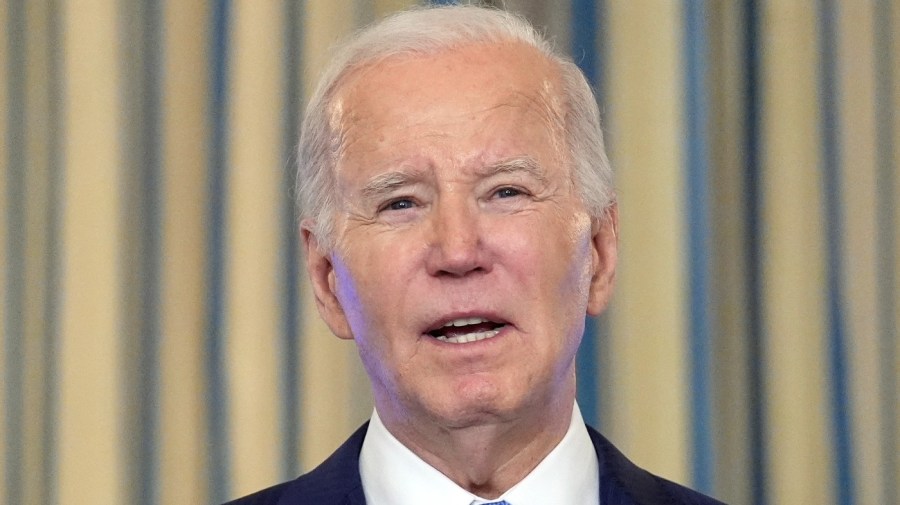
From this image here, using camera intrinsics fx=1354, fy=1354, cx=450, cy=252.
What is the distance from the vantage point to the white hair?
1.71 m

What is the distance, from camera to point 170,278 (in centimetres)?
234

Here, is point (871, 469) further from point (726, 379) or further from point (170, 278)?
point (170, 278)

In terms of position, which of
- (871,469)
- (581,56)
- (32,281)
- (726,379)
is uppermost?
(581,56)

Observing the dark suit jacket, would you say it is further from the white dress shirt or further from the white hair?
the white hair

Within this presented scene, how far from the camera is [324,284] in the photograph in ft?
5.83

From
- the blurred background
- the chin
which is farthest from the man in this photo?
the blurred background

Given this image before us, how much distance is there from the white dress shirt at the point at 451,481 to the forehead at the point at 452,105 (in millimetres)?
361

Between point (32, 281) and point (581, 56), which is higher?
point (581, 56)

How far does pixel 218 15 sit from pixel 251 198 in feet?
1.13

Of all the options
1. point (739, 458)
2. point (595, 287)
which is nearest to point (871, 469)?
point (739, 458)

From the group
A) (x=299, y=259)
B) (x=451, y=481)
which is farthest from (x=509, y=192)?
(x=299, y=259)

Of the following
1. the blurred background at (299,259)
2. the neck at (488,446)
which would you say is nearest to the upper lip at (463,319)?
the neck at (488,446)

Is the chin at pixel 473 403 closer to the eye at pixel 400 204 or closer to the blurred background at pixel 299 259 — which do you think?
the eye at pixel 400 204

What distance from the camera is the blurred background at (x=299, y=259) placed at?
232cm
